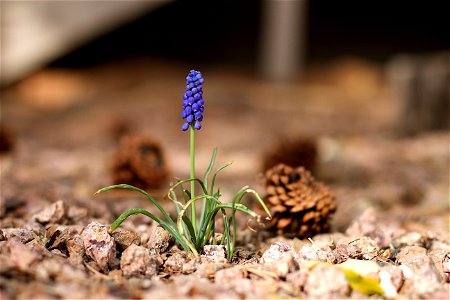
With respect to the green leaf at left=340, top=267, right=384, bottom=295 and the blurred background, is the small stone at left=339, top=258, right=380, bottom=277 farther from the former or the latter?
the blurred background

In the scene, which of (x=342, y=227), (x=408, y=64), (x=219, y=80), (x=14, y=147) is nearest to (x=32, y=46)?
(x=219, y=80)

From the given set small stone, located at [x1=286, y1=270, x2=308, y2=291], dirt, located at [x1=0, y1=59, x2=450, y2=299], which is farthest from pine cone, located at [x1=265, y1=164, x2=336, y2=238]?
small stone, located at [x1=286, y1=270, x2=308, y2=291]

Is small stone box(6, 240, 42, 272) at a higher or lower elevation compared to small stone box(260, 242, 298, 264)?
higher

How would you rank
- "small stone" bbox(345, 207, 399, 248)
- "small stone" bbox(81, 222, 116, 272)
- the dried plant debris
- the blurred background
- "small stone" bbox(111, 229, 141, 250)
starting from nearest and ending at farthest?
"small stone" bbox(81, 222, 116, 272) < "small stone" bbox(111, 229, 141, 250) < "small stone" bbox(345, 207, 399, 248) < the dried plant debris < the blurred background

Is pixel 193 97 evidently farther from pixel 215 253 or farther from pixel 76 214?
pixel 76 214

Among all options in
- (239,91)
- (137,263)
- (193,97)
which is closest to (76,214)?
(137,263)

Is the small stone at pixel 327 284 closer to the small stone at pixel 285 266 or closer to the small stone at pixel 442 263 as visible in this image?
the small stone at pixel 285 266

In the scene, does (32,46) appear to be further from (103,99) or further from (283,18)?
(283,18)
